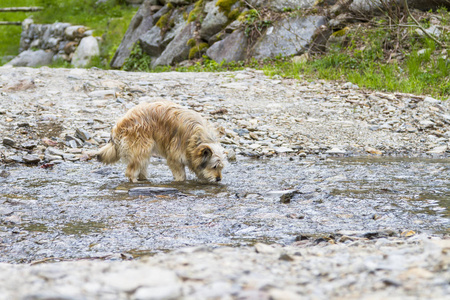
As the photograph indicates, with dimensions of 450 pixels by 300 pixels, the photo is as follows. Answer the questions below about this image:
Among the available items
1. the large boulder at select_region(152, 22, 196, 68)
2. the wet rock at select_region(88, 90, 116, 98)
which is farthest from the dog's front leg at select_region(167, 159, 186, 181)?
the large boulder at select_region(152, 22, 196, 68)

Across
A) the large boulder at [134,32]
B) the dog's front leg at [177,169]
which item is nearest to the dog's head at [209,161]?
the dog's front leg at [177,169]

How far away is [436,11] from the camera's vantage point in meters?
14.8

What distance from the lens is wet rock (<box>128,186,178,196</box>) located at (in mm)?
6301

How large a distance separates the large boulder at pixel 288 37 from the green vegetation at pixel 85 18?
9.48 metres

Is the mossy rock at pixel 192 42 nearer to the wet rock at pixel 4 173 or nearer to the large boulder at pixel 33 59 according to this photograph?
the large boulder at pixel 33 59

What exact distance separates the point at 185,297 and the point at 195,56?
16288 millimetres

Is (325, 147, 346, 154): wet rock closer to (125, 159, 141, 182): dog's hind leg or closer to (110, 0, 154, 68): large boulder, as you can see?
(125, 159, 141, 182): dog's hind leg

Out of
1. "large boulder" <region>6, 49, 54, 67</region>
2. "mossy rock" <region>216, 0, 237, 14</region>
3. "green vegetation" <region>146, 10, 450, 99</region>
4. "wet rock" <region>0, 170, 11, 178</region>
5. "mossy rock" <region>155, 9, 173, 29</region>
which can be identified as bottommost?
"wet rock" <region>0, 170, 11, 178</region>

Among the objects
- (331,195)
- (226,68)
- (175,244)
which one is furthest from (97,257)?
(226,68)

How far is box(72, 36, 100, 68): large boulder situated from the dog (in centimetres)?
1737

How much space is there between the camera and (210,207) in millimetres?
5660

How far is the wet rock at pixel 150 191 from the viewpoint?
20.7 ft

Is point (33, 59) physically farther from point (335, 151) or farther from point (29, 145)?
point (335, 151)

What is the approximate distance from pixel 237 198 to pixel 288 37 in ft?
36.5
